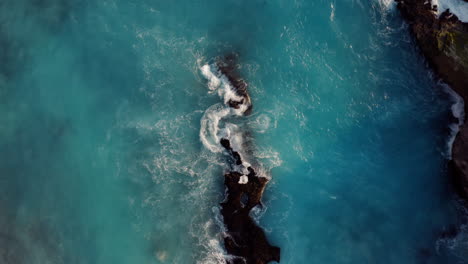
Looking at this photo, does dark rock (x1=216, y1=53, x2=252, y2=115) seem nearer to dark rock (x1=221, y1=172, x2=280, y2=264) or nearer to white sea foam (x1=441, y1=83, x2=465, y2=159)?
dark rock (x1=221, y1=172, x2=280, y2=264)

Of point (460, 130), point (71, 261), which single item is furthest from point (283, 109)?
point (71, 261)

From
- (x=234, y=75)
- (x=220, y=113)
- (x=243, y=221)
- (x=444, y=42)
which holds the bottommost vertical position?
(x=243, y=221)

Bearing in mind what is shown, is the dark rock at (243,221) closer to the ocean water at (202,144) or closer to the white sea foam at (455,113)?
the ocean water at (202,144)

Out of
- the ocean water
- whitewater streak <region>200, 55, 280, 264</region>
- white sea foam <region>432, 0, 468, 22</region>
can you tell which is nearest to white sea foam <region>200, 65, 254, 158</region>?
whitewater streak <region>200, 55, 280, 264</region>

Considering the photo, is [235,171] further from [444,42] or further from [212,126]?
[444,42]

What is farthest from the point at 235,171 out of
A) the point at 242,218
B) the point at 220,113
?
the point at 220,113

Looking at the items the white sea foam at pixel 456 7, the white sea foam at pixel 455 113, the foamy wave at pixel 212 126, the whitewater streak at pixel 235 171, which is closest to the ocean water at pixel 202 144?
the white sea foam at pixel 455 113
